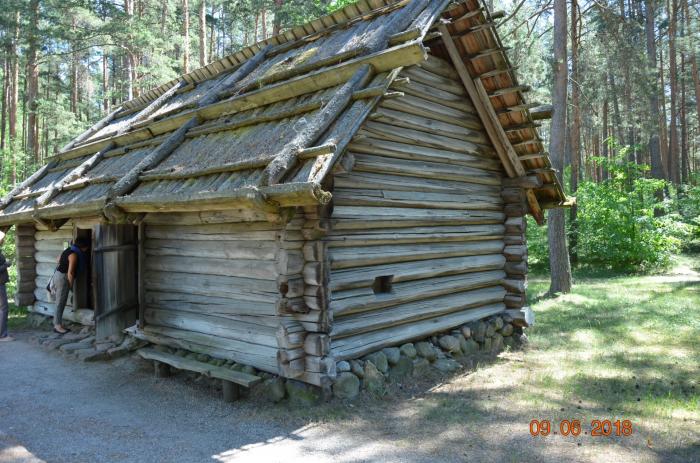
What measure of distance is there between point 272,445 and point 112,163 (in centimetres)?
660

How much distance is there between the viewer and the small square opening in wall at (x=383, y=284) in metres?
6.91

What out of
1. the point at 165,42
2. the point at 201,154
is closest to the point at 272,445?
the point at 201,154

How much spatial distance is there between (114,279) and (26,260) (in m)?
6.07

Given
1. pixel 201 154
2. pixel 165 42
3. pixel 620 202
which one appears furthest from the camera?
pixel 165 42

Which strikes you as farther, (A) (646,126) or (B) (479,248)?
(A) (646,126)

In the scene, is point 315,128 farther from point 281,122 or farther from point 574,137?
point 574,137

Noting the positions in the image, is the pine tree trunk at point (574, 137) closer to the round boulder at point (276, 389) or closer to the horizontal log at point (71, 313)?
the round boulder at point (276, 389)

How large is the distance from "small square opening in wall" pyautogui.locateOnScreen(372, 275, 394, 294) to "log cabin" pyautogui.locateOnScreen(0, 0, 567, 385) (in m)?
0.02

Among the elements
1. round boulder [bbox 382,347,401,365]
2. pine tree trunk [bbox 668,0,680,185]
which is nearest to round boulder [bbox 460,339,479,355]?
round boulder [bbox 382,347,401,365]

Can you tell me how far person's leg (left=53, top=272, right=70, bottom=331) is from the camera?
936 centimetres

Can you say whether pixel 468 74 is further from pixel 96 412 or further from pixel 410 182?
pixel 96 412

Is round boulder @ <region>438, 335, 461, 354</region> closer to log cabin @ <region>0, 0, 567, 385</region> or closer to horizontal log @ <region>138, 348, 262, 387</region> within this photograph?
log cabin @ <region>0, 0, 567, 385</region>

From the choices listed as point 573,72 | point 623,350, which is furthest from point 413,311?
point 573,72

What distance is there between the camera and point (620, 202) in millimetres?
18141
